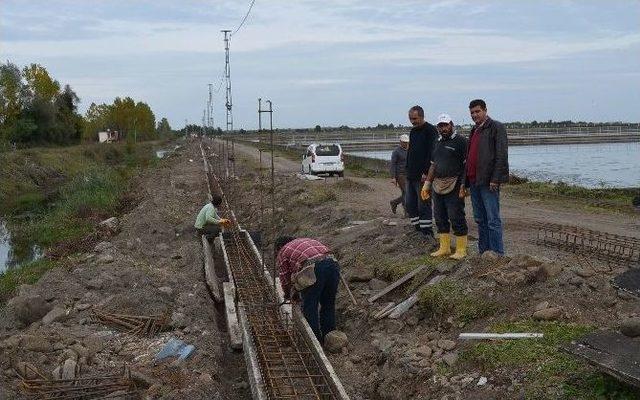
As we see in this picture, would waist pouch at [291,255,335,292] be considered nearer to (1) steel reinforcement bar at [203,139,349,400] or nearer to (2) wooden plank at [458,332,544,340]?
(1) steel reinforcement bar at [203,139,349,400]

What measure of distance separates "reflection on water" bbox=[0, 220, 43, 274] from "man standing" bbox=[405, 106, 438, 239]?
10653 millimetres

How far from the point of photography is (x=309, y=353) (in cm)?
655

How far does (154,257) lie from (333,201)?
456 centimetres

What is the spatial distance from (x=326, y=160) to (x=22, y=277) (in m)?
13.3

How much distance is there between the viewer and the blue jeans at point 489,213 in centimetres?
692

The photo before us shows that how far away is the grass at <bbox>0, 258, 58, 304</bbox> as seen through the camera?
1092 cm

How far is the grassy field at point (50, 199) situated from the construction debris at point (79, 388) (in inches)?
229

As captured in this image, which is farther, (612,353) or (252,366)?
(252,366)

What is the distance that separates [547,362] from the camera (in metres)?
4.72

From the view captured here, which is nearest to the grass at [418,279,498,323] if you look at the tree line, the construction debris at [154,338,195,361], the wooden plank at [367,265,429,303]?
the wooden plank at [367,265,429,303]

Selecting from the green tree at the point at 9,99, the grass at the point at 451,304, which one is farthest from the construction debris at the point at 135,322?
the green tree at the point at 9,99

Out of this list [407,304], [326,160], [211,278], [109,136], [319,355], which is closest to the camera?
[319,355]

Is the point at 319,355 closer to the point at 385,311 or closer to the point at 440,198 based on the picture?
the point at 385,311

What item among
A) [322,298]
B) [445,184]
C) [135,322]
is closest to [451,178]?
[445,184]
